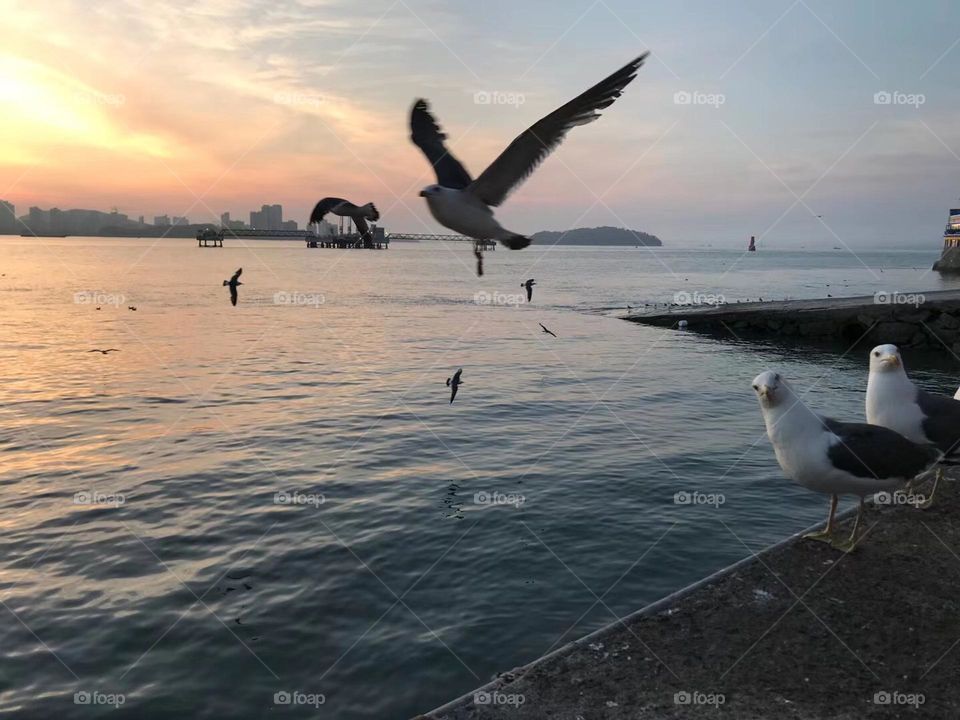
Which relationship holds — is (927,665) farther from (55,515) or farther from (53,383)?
(53,383)

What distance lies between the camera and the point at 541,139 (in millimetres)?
4473

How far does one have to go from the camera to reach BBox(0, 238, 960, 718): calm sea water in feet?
23.9

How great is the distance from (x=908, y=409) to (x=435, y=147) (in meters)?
5.77

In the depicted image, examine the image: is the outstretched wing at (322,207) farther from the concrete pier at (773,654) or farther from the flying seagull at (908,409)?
the flying seagull at (908,409)

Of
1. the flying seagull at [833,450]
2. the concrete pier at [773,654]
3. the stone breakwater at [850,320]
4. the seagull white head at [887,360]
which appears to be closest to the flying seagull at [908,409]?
the seagull white head at [887,360]

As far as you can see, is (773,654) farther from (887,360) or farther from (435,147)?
(435,147)

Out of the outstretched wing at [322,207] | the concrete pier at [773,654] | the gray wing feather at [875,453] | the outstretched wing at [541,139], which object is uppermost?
the outstretched wing at [541,139]

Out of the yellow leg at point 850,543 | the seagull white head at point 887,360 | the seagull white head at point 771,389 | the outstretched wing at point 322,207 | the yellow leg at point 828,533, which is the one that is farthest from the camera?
the seagull white head at point 887,360

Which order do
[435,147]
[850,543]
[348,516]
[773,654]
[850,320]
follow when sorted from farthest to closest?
1. [850,320]
2. [348,516]
3. [850,543]
4. [435,147]
5. [773,654]

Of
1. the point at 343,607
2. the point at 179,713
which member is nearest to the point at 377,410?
the point at 343,607

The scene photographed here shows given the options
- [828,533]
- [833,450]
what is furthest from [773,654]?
[828,533]

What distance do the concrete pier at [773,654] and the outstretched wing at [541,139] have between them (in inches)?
136

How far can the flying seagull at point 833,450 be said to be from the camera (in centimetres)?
619

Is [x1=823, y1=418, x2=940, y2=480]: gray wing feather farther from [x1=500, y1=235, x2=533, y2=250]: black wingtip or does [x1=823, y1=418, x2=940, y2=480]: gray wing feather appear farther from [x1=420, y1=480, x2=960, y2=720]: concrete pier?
[x1=500, y1=235, x2=533, y2=250]: black wingtip
